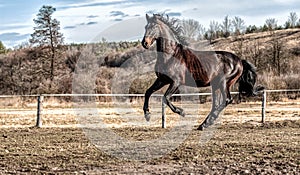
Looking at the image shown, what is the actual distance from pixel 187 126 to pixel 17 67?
1093 inches

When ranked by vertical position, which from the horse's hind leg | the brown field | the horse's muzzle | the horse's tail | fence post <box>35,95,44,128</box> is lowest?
the brown field

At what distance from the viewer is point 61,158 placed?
9031 millimetres

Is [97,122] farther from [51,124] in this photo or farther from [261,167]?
[261,167]

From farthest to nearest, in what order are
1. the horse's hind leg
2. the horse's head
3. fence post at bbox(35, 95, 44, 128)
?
fence post at bbox(35, 95, 44, 128) < the horse's hind leg < the horse's head

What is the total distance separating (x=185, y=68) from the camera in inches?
419

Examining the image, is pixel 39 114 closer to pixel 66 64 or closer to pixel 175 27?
pixel 175 27

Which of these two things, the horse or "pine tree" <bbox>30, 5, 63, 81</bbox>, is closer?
the horse

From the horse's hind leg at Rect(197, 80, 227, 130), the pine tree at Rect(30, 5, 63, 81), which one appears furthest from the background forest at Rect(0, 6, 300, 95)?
the horse's hind leg at Rect(197, 80, 227, 130)

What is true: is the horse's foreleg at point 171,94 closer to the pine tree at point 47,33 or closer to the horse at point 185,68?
the horse at point 185,68

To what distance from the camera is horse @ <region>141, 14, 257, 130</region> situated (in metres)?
10.0

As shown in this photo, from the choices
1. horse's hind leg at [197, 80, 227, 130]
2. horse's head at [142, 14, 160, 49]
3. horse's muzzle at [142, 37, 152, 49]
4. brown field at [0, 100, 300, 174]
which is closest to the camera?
brown field at [0, 100, 300, 174]

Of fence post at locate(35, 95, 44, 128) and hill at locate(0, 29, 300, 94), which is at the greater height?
hill at locate(0, 29, 300, 94)

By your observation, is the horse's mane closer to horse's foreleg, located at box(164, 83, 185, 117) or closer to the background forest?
horse's foreleg, located at box(164, 83, 185, 117)

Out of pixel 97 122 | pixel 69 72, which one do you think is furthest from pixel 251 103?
pixel 69 72
